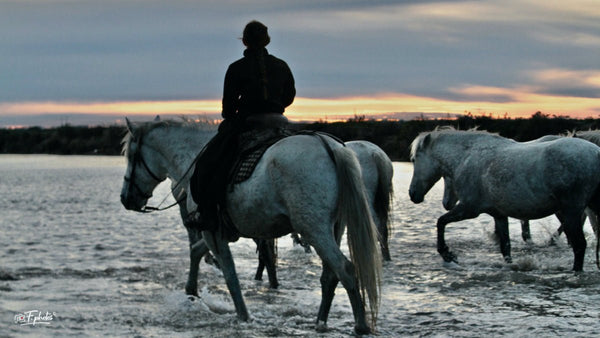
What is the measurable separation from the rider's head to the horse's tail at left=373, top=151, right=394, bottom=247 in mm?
4575

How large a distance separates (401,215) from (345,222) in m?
13.9

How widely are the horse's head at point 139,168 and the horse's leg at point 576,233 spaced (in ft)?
16.8

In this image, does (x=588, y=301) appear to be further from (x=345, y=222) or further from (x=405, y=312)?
(x=345, y=222)

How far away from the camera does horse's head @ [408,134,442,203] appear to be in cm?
1180

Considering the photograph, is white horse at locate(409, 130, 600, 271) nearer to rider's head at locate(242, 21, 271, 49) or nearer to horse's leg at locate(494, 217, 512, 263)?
horse's leg at locate(494, 217, 512, 263)

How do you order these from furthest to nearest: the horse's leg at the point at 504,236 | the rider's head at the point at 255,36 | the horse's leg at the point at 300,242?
the horse's leg at the point at 300,242, the horse's leg at the point at 504,236, the rider's head at the point at 255,36

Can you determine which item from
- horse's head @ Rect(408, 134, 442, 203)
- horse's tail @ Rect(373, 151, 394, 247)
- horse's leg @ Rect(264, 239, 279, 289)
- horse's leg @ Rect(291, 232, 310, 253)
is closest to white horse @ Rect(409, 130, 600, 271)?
horse's head @ Rect(408, 134, 442, 203)

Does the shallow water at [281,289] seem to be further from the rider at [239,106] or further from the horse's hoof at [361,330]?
the rider at [239,106]

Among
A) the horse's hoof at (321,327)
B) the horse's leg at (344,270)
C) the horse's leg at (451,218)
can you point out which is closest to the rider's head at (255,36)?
the horse's leg at (344,270)

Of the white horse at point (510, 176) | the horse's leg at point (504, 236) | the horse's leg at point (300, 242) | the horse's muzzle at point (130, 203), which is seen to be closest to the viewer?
the horse's muzzle at point (130, 203)

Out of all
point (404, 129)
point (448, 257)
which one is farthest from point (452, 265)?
point (404, 129)

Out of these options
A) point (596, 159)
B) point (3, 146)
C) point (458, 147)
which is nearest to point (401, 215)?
point (458, 147)

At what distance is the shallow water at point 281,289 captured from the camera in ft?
24.4

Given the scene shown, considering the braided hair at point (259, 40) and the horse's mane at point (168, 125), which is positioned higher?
the braided hair at point (259, 40)
